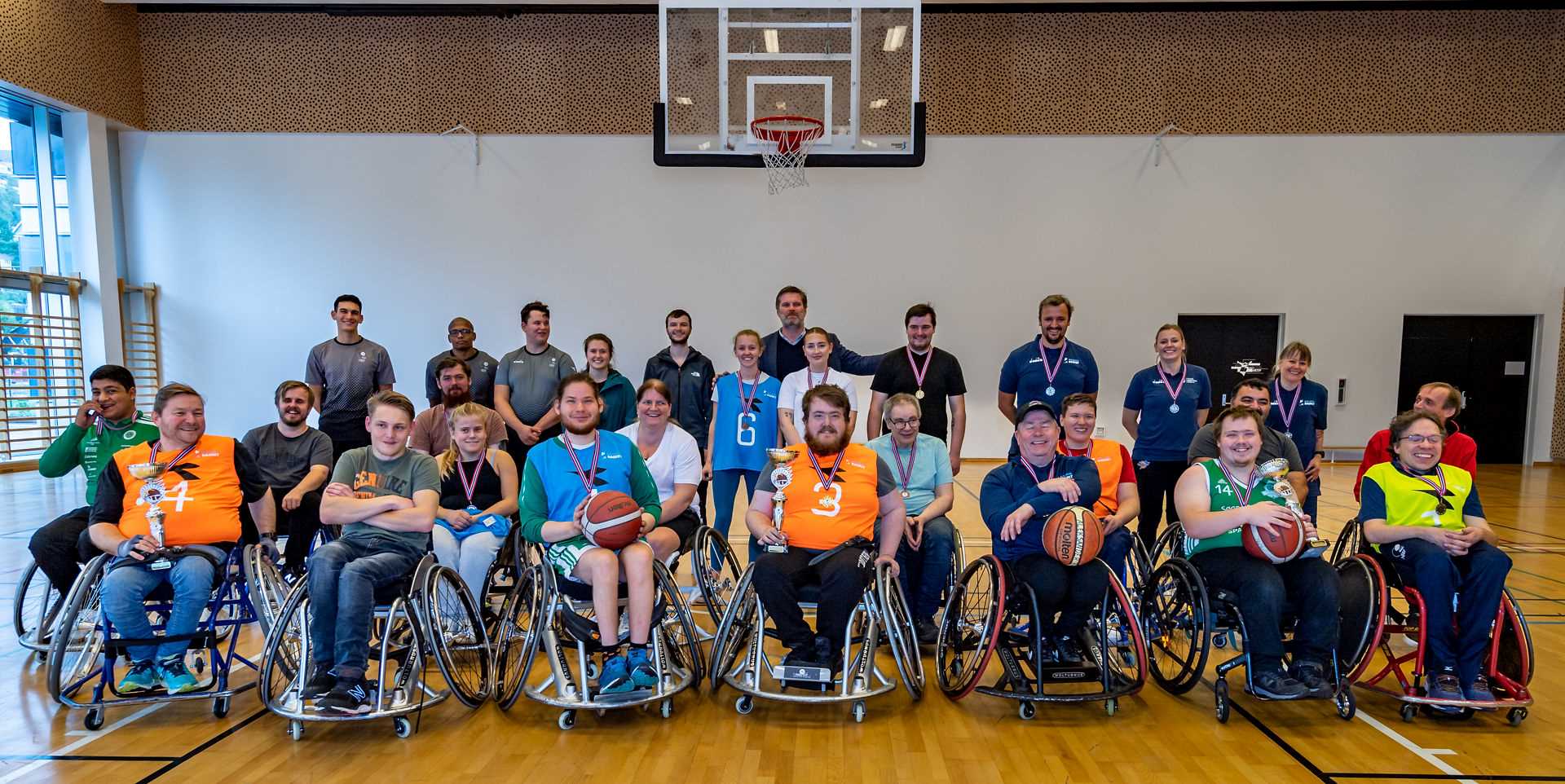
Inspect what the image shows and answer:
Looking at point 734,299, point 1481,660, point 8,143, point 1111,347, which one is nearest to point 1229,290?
point 1111,347

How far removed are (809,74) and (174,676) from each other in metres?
5.60

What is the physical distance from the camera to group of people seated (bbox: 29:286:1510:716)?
2.56 meters

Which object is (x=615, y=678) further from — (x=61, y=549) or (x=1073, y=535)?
(x=61, y=549)

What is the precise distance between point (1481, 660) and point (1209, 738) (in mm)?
945

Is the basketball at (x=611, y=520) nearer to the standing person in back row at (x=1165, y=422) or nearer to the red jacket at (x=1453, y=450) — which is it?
the standing person in back row at (x=1165, y=422)

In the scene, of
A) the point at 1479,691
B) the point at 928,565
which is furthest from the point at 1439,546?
the point at 928,565

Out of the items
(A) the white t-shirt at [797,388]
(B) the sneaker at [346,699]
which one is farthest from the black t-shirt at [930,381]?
(B) the sneaker at [346,699]

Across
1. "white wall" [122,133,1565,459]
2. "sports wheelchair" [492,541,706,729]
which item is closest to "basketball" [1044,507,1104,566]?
"sports wheelchair" [492,541,706,729]

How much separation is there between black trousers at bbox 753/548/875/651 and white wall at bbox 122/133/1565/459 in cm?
611

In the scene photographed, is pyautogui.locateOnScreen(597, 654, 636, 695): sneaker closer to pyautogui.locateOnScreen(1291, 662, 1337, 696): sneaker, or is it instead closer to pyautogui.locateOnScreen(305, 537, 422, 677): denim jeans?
pyautogui.locateOnScreen(305, 537, 422, 677): denim jeans

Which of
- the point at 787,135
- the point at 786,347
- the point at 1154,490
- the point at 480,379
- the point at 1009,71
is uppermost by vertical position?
the point at 1009,71

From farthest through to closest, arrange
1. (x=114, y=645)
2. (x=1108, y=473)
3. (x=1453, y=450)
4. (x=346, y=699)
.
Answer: (x=1453, y=450)
(x=1108, y=473)
(x=114, y=645)
(x=346, y=699)

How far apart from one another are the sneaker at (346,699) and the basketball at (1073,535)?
86.1 inches

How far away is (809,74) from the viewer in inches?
253
